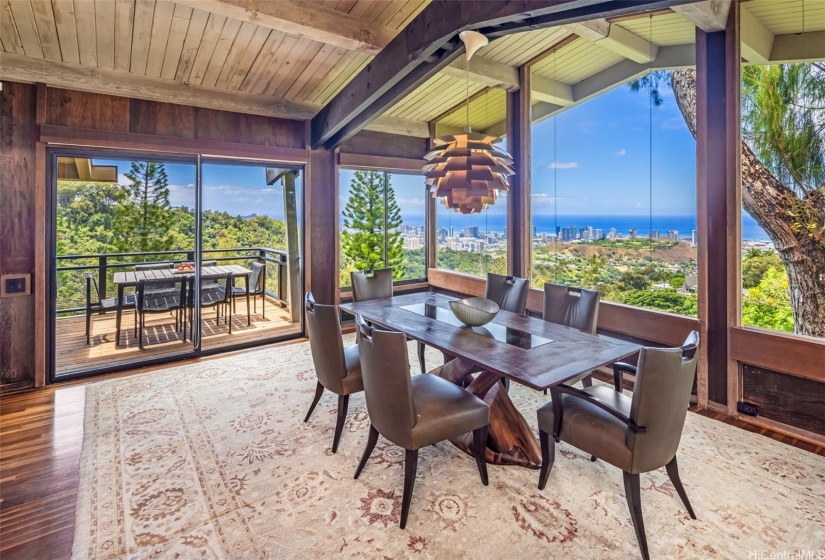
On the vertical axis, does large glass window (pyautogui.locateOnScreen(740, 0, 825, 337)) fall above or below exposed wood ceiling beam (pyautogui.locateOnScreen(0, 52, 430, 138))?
below

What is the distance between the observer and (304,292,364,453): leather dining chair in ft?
8.46

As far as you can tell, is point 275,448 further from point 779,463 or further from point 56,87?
point 56,87

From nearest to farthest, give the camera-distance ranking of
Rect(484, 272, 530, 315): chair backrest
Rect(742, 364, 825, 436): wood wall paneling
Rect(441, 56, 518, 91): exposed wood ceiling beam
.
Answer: Rect(742, 364, 825, 436): wood wall paneling
Rect(484, 272, 530, 315): chair backrest
Rect(441, 56, 518, 91): exposed wood ceiling beam

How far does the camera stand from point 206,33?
340cm

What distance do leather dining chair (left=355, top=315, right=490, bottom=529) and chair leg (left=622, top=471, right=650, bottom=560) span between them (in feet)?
2.37

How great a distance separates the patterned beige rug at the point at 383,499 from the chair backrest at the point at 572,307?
0.99 m

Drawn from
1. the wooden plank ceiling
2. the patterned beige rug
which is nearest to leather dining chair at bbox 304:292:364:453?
the patterned beige rug

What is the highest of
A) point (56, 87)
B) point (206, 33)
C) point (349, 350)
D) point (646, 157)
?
point (206, 33)

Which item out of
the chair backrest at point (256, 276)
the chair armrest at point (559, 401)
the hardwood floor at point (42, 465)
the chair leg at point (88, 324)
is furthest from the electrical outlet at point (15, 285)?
the chair armrest at point (559, 401)

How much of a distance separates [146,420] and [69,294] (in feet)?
6.47

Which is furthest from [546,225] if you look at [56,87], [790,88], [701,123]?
[56,87]

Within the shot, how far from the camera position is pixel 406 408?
2000 mm

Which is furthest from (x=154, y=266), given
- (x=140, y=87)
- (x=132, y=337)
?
(x=140, y=87)

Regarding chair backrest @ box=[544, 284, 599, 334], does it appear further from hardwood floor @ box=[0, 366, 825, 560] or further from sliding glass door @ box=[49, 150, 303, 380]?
sliding glass door @ box=[49, 150, 303, 380]
